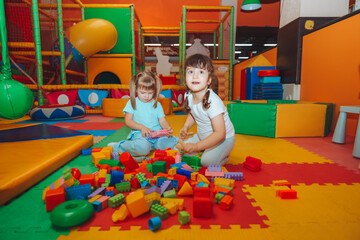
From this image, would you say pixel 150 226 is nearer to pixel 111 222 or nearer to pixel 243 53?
pixel 111 222

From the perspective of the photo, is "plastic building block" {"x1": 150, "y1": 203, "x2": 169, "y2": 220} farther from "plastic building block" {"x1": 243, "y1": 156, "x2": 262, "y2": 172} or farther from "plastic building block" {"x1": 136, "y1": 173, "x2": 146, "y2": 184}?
"plastic building block" {"x1": 243, "y1": 156, "x2": 262, "y2": 172}

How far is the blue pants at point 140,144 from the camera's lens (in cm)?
159

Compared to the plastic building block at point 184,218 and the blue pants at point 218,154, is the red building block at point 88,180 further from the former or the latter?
the blue pants at point 218,154

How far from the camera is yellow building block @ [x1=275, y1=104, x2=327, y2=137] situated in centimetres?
218

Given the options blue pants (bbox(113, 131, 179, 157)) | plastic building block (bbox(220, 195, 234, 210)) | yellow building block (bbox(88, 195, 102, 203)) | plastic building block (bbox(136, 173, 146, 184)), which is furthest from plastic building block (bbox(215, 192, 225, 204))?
blue pants (bbox(113, 131, 179, 157))

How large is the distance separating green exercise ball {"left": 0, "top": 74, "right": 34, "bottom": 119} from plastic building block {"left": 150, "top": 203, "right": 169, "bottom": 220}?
66.5 inches

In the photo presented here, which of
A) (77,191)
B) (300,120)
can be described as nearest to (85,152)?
(77,191)

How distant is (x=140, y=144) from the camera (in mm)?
1594

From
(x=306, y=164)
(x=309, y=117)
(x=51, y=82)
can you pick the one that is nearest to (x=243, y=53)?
(x=51, y=82)

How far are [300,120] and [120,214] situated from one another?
1983 millimetres

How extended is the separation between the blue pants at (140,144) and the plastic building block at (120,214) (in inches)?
29.7

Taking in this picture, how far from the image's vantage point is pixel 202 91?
1.38 m

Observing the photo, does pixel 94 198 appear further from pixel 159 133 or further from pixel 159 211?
pixel 159 133

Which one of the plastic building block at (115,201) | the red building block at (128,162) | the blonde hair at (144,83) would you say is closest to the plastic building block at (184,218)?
the plastic building block at (115,201)
